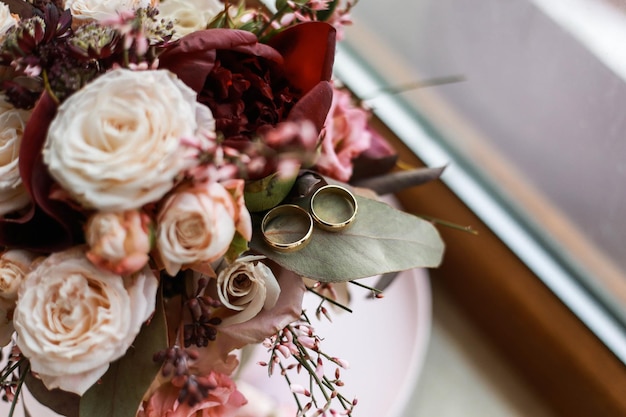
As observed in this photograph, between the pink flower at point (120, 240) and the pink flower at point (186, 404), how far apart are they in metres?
0.13

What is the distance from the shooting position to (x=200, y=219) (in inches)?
14.7

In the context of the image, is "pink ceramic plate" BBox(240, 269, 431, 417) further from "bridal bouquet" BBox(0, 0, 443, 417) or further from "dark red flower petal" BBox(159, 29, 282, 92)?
"dark red flower petal" BBox(159, 29, 282, 92)

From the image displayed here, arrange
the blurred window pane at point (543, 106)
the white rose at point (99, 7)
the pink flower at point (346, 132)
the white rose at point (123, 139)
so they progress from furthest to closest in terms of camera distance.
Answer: the blurred window pane at point (543, 106) → the pink flower at point (346, 132) → the white rose at point (99, 7) → the white rose at point (123, 139)

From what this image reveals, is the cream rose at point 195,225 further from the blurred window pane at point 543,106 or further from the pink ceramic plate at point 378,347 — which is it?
the blurred window pane at point 543,106

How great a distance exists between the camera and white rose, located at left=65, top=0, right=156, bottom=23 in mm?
453

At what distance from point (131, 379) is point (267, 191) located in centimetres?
16

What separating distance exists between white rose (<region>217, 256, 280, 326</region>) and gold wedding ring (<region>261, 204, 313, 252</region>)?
0.02m

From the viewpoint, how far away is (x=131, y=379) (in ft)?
1.47

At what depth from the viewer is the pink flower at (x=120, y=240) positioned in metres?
0.36

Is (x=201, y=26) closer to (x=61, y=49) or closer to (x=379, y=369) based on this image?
(x=61, y=49)

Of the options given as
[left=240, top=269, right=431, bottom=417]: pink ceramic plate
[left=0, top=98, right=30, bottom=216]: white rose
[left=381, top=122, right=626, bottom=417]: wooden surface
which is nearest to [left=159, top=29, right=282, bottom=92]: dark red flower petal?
[left=0, top=98, right=30, bottom=216]: white rose

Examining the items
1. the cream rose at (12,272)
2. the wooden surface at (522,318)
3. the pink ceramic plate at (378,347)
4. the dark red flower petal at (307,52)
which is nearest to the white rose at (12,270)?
the cream rose at (12,272)

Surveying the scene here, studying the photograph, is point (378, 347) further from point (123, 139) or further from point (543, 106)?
point (123, 139)

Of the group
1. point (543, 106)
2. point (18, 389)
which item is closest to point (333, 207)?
Answer: point (18, 389)
